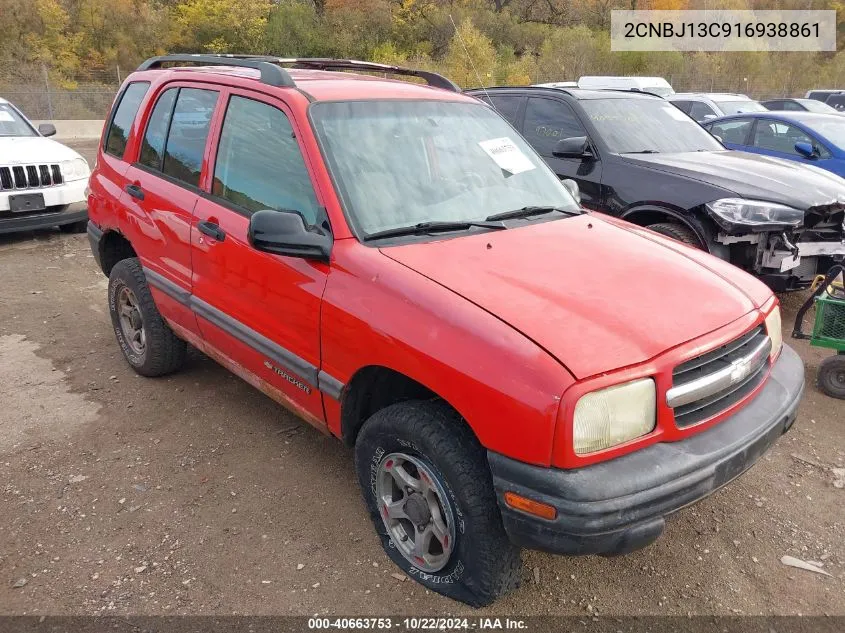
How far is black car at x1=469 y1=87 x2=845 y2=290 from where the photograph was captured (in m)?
4.93

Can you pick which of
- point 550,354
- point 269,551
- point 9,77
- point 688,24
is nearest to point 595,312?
point 550,354

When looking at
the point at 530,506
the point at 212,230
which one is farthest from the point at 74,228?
the point at 530,506

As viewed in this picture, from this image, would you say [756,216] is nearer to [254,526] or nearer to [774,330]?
[774,330]

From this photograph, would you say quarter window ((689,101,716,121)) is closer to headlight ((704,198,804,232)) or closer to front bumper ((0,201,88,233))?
headlight ((704,198,804,232))

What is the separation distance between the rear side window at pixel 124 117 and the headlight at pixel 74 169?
432 centimetres

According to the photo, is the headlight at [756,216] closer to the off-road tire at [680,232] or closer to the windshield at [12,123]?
the off-road tire at [680,232]

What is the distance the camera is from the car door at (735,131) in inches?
367

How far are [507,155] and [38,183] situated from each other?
22.3ft

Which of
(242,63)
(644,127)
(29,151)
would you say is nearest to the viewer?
(242,63)

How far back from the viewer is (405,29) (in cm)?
4694

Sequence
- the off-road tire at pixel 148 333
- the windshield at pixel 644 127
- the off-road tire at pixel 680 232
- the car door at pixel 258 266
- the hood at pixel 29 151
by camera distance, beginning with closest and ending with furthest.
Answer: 1. the car door at pixel 258 266
2. the off-road tire at pixel 148 333
3. the off-road tire at pixel 680 232
4. the windshield at pixel 644 127
5. the hood at pixel 29 151

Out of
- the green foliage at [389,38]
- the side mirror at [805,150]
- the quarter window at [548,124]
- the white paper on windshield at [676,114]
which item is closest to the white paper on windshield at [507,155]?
the quarter window at [548,124]

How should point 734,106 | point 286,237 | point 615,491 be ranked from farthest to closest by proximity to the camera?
point 734,106
point 286,237
point 615,491

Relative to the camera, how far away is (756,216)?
16.0 feet
